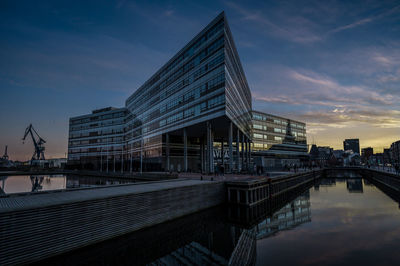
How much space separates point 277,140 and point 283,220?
9246 cm

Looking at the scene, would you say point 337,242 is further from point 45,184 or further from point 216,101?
point 45,184

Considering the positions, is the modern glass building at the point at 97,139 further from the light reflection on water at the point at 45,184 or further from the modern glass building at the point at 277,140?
the modern glass building at the point at 277,140

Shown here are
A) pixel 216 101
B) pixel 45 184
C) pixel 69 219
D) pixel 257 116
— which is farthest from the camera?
pixel 257 116

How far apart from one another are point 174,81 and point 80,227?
53590 mm

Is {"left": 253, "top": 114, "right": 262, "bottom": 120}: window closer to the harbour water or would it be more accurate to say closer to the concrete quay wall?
the harbour water

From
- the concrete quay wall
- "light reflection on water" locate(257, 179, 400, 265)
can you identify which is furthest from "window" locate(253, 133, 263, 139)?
Answer: the concrete quay wall

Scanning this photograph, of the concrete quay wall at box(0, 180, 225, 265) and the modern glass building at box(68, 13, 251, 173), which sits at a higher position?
the modern glass building at box(68, 13, 251, 173)

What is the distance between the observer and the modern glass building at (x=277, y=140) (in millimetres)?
100000

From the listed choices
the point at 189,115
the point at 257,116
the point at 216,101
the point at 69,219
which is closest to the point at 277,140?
the point at 257,116

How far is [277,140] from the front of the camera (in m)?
110

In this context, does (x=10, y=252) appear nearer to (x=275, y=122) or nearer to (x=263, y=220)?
(x=263, y=220)

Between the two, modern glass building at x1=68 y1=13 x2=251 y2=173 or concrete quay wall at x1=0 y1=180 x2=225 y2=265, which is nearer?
→ concrete quay wall at x1=0 y1=180 x2=225 y2=265

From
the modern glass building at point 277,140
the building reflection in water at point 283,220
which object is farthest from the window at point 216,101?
the modern glass building at point 277,140

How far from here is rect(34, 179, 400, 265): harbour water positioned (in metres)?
12.6
